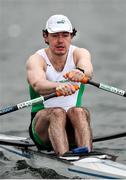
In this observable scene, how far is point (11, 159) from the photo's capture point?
444 inches

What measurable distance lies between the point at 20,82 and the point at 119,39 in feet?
46.1

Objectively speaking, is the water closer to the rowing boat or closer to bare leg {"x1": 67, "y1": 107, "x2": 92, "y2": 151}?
the rowing boat

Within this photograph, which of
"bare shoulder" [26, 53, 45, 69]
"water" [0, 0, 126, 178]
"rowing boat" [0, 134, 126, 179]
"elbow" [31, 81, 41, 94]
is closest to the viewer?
"rowing boat" [0, 134, 126, 179]

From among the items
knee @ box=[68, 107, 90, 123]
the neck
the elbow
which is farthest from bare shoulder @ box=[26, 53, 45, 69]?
knee @ box=[68, 107, 90, 123]

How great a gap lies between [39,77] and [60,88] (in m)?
0.54

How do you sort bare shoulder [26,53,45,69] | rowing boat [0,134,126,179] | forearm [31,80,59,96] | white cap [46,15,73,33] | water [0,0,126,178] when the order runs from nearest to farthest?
1. rowing boat [0,134,126,179]
2. forearm [31,80,59,96]
3. white cap [46,15,73,33]
4. bare shoulder [26,53,45,69]
5. water [0,0,126,178]

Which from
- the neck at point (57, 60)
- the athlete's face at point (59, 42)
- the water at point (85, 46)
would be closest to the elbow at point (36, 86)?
the neck at point (57, 60)

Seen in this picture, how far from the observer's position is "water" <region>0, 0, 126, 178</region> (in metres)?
15.2

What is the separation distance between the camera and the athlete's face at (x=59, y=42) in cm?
1037

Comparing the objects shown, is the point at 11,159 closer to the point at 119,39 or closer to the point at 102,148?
the point at 102,148

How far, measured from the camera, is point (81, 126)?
990cm

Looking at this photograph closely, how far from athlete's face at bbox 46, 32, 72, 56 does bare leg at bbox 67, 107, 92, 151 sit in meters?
0.97

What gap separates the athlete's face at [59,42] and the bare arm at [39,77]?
27 cm

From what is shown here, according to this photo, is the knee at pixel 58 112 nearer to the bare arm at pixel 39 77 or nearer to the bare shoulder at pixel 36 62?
the bare arm at pixel 39 77
